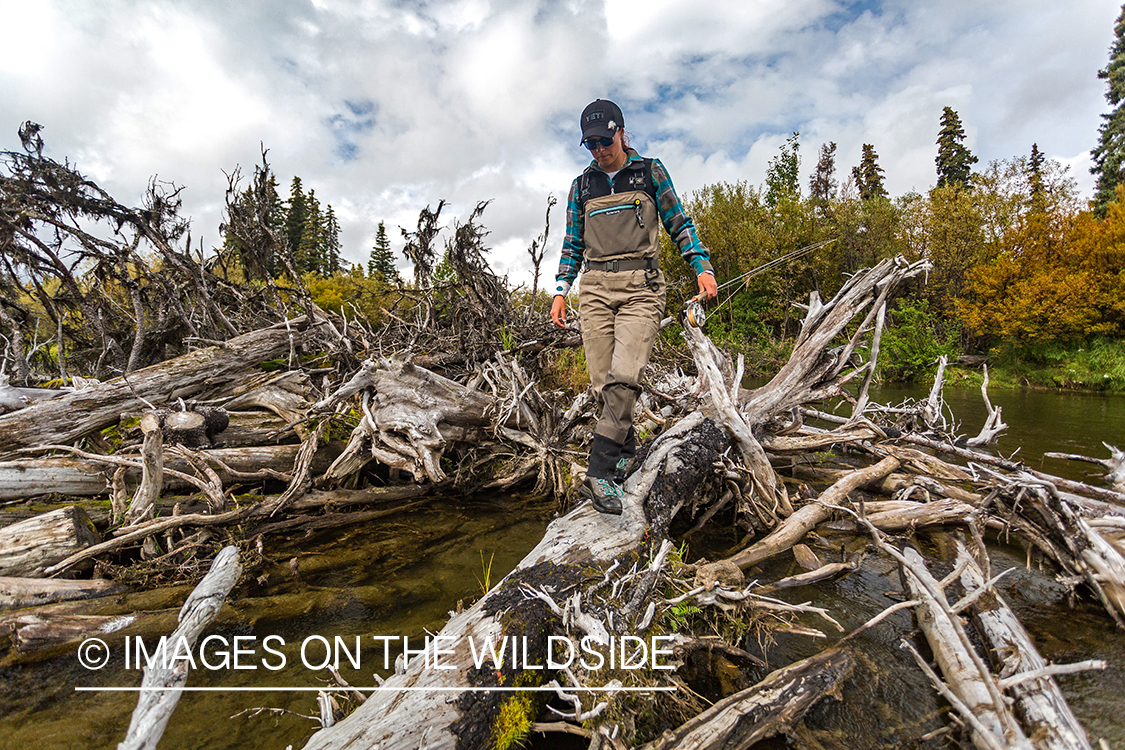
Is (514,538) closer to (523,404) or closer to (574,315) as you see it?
(523,404)

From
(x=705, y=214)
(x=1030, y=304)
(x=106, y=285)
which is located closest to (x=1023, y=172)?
(x=1030, y=304)

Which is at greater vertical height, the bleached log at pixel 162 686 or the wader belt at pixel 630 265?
the wader belt at pixel 630 265

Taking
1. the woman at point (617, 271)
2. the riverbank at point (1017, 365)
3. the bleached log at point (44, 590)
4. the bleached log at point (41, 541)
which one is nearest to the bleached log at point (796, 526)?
the woman at point (617, 271)

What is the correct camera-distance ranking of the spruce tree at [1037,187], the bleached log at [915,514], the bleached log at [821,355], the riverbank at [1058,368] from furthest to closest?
the spruce tree at [1037,187] < the riverbank at [1058,368] < the bleached log at [821,355] < the bleached log at [915,514]

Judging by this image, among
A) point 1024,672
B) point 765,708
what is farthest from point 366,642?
point 1024,672

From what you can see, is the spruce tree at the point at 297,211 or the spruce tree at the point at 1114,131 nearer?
the spruce tree at the point at 1114,131

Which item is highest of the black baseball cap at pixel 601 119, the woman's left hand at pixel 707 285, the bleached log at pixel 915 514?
the black baseball cap at pixel 601 119

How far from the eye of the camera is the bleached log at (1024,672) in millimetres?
1608

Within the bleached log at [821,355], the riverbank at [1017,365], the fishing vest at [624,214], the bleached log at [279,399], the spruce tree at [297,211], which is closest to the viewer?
the fishing vest at [624,214]

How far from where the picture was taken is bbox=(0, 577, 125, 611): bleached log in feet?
9.25

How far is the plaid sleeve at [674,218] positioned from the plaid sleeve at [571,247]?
58 centimetres

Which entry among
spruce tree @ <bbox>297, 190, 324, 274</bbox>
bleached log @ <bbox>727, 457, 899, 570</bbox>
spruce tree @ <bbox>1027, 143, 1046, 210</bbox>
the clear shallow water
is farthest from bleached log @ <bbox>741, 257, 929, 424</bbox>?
spruce tree @ <bbox>297, 190, 324, 274</bbox>

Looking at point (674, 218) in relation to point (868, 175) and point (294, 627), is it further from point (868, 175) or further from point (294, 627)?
point (868, 175)

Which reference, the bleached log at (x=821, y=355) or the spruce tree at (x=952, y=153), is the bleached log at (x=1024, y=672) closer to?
the bleached log at (x=821, y=355)
